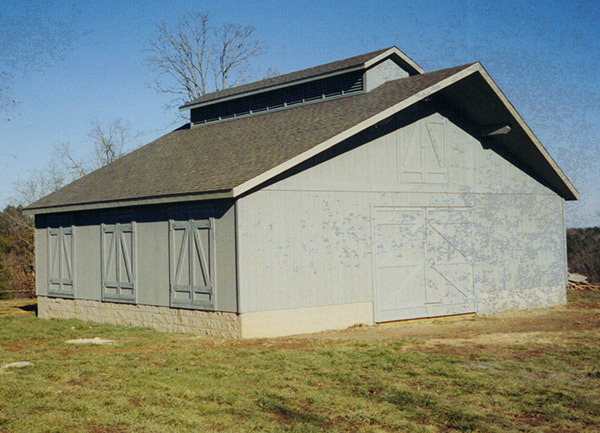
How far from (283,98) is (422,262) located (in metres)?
6.95

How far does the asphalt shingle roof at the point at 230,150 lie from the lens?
1533cm

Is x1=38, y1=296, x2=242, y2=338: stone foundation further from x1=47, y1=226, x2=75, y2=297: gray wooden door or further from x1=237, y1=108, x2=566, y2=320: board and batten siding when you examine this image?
x1=237, y1=108, x2=566, y2=320: board and batten siding

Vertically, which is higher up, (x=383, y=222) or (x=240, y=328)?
(x=383, y=222)

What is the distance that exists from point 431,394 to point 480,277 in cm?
1020

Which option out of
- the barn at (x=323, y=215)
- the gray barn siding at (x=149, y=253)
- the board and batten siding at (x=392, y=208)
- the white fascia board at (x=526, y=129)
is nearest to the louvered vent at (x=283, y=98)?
the barn at (x=323, y=215)

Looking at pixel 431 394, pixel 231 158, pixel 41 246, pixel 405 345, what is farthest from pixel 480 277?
pixel 41 246

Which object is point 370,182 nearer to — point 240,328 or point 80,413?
point 240,328

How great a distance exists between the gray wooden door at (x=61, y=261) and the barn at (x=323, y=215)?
60mm

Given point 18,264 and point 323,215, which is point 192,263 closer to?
point 323,215

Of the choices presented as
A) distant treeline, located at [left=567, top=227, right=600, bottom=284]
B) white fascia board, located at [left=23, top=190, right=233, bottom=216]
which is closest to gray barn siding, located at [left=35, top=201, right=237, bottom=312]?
white fascia board, located at [left=23, top=190, right=233, bottom=216]

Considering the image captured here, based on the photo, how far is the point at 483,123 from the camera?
746 inches

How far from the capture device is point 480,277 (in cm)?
1884

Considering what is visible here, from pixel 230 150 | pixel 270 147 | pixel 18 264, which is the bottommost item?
pixel 18 264

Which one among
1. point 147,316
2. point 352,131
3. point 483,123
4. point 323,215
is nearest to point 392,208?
point 323,215
